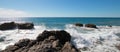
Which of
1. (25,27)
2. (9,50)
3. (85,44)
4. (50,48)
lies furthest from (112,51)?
(25,27)

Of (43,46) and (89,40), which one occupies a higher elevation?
(43,46)

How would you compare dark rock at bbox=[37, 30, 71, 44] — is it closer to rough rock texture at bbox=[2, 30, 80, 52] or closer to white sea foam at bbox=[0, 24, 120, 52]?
rough rock texture at bbox=[2, 30, 80, 52]

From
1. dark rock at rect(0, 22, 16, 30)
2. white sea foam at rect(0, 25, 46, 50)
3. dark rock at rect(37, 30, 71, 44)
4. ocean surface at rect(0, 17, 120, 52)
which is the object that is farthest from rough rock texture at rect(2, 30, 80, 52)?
dark rock at rect(0, 22, 16, 30)

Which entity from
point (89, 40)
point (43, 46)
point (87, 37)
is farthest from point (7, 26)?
point (43, 46)

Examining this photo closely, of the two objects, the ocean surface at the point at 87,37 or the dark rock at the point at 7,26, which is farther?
the dark rock at the point at 7,26

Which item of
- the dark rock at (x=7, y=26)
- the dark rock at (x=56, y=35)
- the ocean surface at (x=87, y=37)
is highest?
the dark rock at (x=56, y=35)

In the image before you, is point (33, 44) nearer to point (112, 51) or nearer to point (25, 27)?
point (112, 51)

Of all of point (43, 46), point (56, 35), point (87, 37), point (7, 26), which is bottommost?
point (87, 37)

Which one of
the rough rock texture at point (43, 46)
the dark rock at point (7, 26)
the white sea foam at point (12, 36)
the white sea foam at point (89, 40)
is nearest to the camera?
the rough rock texture at point (43, 46)

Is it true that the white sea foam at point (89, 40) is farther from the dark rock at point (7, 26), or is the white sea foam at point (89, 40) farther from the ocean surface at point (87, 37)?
the dark rock at point (7, 26)

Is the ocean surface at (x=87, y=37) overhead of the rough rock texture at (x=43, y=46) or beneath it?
beneath

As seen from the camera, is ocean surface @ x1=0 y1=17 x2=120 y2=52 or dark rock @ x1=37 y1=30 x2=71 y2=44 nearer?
dark rock @ x1=37 y1=30 x2=71 y2=44

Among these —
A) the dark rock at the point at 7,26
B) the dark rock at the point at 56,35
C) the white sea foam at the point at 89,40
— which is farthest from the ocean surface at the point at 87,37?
the dark rock at the point at 7,26

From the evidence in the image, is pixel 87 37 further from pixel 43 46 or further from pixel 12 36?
pixel 12 36
